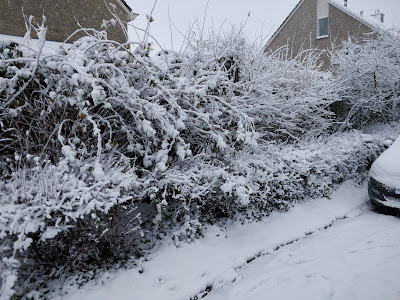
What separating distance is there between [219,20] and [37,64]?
4.29m

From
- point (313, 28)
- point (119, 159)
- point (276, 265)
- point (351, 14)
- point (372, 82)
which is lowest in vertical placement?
point (276, 265)

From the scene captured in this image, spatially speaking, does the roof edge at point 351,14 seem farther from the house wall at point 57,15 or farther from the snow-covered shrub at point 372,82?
the house wall at point 57,15

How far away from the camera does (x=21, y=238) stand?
8.34 ft

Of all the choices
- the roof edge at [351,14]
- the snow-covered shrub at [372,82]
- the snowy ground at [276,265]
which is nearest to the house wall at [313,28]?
the roof edge at [351,14]

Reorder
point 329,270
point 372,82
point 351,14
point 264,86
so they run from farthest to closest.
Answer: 1. point 351,14
2. point 372,82
3. point 264,86
4. point 329,270

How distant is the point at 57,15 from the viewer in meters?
14.2

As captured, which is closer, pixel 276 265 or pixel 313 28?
pixel 276 265

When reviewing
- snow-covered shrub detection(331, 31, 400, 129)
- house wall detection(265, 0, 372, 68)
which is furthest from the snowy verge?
house wall detection(265, 0, 372, 68)

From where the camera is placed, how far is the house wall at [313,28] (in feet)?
63.6

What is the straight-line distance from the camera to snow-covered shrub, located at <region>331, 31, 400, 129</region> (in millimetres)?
10289

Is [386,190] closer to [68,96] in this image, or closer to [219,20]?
[219,20]

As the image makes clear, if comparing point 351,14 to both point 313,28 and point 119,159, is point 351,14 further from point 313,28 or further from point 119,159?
point 119,159

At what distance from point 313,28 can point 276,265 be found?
20980mm

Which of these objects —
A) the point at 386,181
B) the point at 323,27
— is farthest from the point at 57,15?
the point at 323,27
